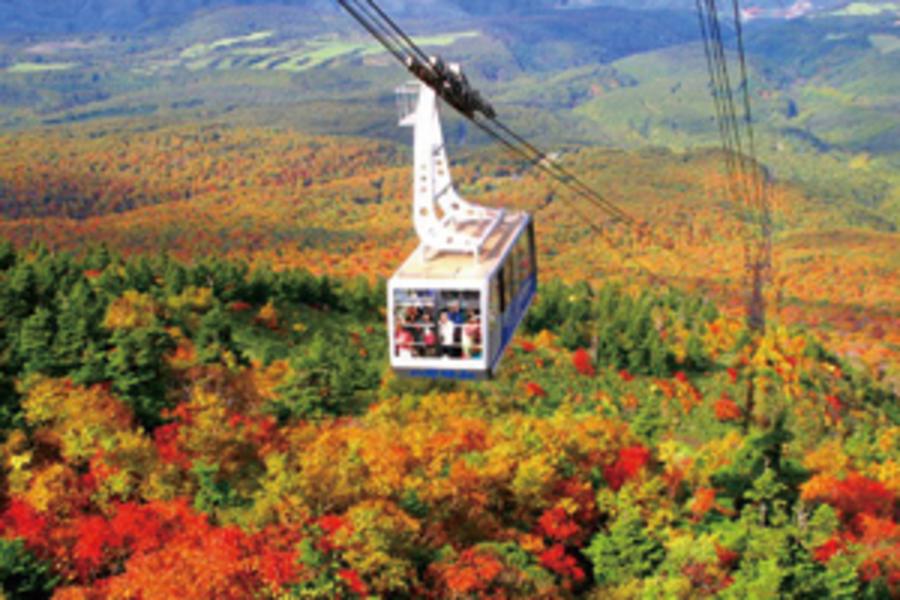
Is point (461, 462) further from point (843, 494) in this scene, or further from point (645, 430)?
point (843, 494)

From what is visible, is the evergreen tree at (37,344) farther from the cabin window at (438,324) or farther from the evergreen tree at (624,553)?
the evergreen tree at (624,553)

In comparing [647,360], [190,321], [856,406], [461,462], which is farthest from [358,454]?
[856,406]

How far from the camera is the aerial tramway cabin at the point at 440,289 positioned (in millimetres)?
27344

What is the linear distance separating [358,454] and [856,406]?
2366 inches

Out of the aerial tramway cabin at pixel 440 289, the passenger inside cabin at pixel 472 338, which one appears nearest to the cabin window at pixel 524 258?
the aerial tramway cabin at pixel 440 289

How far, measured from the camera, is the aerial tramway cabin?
27344mm

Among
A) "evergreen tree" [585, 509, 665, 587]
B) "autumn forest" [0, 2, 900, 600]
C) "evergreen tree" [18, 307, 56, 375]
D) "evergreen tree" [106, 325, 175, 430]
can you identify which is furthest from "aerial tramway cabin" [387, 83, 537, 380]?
"evergreen tree" [18, 307, 56, 375]

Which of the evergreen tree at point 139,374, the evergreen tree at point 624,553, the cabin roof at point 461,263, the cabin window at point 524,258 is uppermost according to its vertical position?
the cabin roof at point 461,263

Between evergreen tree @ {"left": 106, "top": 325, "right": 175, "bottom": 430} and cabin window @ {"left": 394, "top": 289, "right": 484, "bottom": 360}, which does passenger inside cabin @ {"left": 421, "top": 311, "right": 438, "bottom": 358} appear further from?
evergreen tree @ {"left": 106, "top": 325, "right": 175, "bottom": 430}

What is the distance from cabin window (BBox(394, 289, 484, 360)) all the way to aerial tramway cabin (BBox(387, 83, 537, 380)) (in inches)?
1.1

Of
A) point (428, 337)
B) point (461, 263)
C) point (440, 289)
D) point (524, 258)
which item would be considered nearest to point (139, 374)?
point (524, 258)

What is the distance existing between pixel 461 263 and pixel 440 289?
167cm

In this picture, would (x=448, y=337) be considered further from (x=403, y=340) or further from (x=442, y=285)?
(x=442, y=285)

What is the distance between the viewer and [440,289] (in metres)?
27.3
